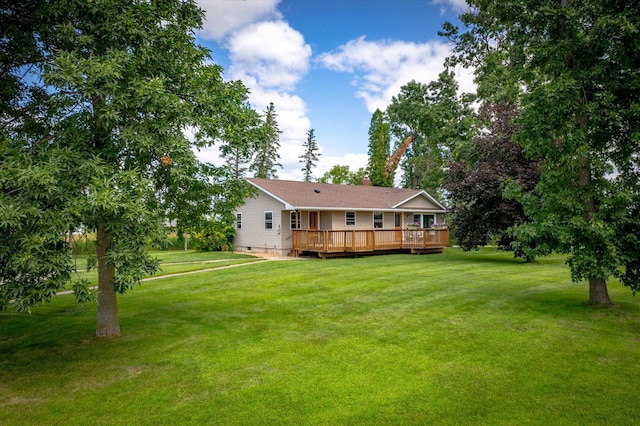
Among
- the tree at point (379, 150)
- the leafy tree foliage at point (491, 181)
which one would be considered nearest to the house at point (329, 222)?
the leafy tree foliage at point (491, 181)

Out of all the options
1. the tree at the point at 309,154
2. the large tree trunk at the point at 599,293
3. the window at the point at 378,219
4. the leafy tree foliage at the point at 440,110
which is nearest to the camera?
the large tree trunk at the point at 599,293

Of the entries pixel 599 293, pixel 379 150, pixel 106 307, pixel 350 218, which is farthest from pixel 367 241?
pixel 379 150

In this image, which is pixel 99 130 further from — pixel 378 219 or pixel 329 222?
pixel 378 219

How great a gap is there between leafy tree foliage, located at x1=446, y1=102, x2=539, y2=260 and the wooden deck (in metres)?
3.70

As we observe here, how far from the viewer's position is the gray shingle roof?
21141 mm

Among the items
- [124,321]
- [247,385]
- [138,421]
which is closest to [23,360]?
[124,321]

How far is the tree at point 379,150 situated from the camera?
3997cm

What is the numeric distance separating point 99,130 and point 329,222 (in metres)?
16.5

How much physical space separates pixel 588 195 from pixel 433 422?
639cm

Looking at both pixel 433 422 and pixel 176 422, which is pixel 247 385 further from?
pixel 433 422

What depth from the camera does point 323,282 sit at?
1189 centimetres

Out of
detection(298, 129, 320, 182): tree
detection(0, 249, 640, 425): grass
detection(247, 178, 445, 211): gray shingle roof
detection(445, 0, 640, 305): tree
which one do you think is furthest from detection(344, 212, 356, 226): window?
detection(298, 129, 320, 182): tree

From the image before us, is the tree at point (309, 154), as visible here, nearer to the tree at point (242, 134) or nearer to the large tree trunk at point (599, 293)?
the large tree trunk at point (599, 293)

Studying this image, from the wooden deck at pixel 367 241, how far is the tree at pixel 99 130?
1267 cm
